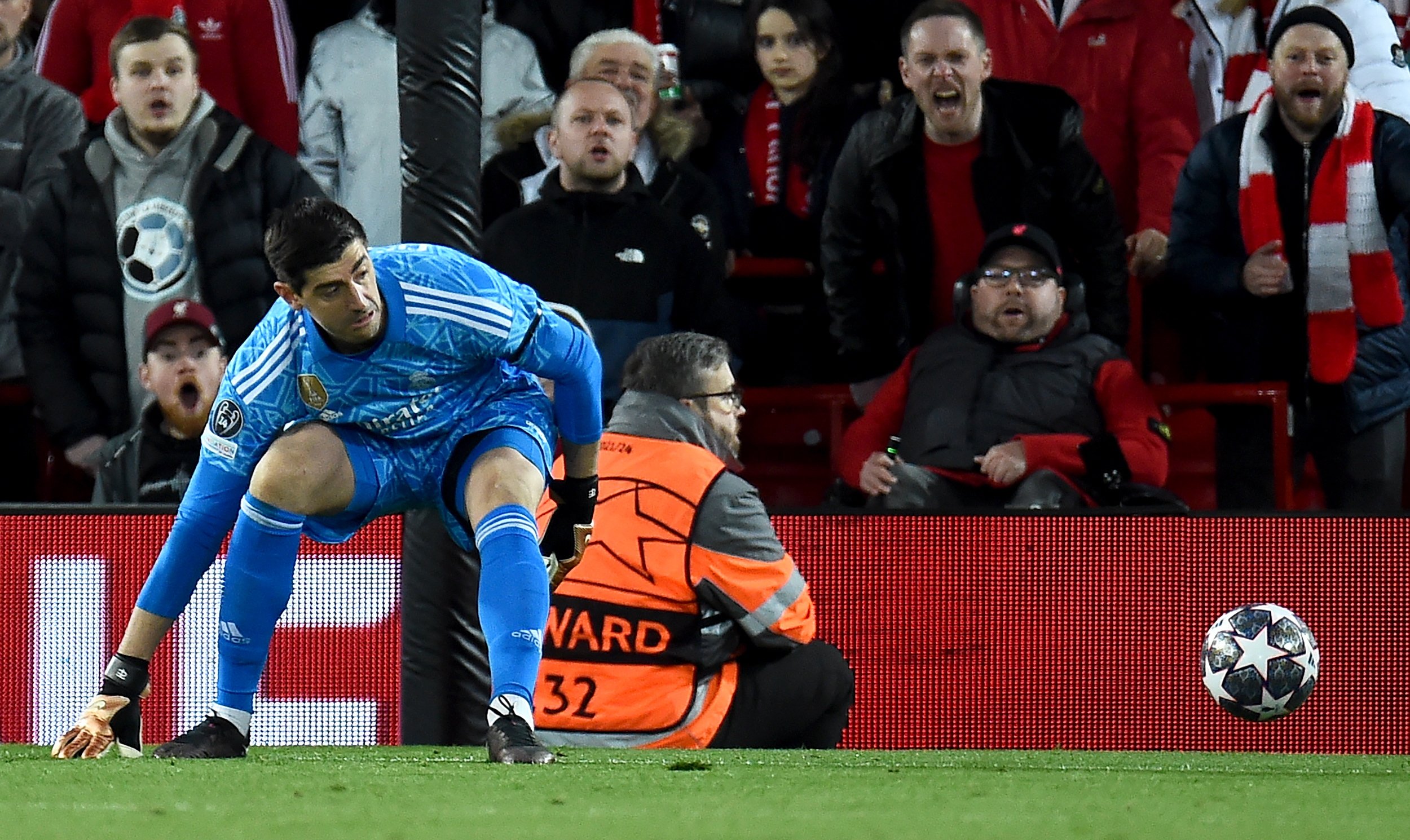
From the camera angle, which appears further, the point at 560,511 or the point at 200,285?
the point at 200,285

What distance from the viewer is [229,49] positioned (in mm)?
8102

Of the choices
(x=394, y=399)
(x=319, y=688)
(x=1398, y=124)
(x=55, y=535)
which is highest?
(x=1398, y=124)

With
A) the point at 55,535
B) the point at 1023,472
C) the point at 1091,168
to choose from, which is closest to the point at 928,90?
the point at 1091,168

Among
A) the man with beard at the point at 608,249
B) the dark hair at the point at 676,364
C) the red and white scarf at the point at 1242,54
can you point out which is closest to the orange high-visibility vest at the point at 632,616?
the dark hair at the point at 676,364

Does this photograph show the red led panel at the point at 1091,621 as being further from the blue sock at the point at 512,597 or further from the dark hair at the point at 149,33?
the dark hair at the point at 149,33

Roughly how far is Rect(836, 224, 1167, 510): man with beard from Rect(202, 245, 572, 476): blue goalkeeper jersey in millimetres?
2429

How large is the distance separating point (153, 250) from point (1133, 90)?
3.84 meters

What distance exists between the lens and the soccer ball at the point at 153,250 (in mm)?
7457

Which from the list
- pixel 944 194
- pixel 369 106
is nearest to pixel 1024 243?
pixel 944 194

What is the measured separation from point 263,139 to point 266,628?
3319mm

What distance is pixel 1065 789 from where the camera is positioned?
4.03 m

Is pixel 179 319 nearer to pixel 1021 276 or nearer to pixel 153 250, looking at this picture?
pixel 153 250

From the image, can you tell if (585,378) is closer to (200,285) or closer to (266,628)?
(266,628)

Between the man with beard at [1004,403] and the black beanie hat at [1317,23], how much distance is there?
1.15m
